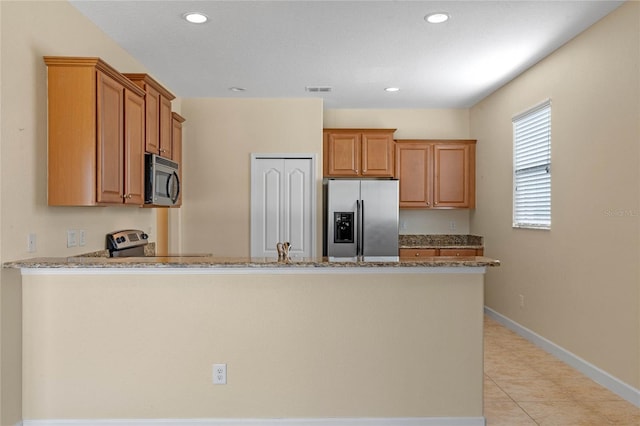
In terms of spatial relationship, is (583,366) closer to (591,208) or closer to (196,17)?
(591,208)

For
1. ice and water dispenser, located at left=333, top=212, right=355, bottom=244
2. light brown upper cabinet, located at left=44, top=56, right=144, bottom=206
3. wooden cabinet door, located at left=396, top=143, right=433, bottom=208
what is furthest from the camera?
wooden cabinet door, located at left=396, top=143, right=433, bottom=208

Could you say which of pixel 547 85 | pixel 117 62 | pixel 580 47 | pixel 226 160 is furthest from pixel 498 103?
pixel 117 62

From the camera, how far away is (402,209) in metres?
6.38

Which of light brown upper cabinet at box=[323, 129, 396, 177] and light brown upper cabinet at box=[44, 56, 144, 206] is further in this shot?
light brown upper cabinet at box=[323, 129, 396, 177]

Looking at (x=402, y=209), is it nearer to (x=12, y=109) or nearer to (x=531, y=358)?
(x=531, y=358)

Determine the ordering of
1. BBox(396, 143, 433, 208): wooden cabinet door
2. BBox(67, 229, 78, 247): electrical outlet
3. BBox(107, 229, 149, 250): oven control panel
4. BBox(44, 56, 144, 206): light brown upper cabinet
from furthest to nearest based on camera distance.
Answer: BBox(396, 143, 433, 208): wooden cabinet door → BBox(107, 229, 149, 250): oven control panel → BBox(67, 229, 78, 247): electrical outlet → BBox(44, 56, 144, 206): light brown upper cabinet

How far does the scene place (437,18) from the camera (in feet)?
11.1

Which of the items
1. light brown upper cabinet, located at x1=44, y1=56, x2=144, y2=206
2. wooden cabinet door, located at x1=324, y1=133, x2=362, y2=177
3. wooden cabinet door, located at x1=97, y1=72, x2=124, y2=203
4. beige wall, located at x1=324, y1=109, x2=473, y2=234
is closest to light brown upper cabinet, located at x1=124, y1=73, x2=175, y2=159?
wooden cabinet door, located at x1=97, y1=72, x2=124, y2=203

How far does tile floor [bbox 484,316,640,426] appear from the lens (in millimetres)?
2910

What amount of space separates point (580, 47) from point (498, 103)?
1.71 m

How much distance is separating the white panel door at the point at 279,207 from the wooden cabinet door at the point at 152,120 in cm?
176

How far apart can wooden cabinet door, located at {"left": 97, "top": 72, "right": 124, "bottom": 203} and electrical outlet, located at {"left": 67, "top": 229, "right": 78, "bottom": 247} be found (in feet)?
1.16

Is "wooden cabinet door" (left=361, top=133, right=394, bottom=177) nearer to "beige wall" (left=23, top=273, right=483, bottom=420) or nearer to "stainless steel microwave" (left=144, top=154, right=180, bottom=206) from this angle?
"stainless steel microwave" (left=144, top=154, right=180, bottom=206)

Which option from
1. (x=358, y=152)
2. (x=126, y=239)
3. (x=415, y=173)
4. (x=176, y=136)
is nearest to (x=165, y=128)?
(x=176, y=136)
